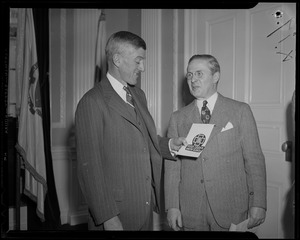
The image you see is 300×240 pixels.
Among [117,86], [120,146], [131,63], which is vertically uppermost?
[131,63]

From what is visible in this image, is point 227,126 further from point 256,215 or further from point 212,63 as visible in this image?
point 256,215

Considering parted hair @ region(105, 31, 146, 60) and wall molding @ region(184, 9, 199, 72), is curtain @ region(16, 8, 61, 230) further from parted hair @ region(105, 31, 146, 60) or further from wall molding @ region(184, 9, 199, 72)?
wall molding @ region(184, 9, 199, 72)

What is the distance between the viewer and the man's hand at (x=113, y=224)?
1.28 metres

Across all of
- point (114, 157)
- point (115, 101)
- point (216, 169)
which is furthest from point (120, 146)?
point (216, 169)

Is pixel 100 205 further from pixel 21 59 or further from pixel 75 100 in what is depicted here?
pixel 21 59

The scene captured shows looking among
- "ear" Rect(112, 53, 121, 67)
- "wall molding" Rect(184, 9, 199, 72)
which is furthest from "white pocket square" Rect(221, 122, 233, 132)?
"ear" Rect(112, 53, 121, 67)

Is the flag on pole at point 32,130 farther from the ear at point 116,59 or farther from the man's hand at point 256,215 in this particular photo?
the man's hand at point 256,215

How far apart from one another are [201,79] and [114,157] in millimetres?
535

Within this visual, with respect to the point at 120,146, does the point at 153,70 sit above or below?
above

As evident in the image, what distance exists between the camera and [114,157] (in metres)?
1.30

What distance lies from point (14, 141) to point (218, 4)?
1.16m

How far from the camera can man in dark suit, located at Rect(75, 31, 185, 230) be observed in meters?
1.28

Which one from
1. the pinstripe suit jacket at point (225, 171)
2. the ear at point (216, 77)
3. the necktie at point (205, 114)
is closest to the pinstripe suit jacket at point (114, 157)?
the pinstripe suit jacket at point (225, 171)
